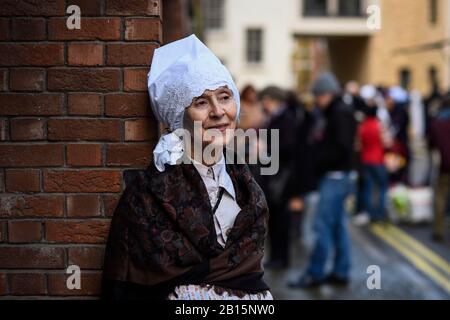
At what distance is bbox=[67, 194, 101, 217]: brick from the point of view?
2.85 meters

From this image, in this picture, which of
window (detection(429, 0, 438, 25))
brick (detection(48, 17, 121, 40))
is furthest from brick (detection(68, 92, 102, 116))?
window (detection(429, 0, 438, 25))

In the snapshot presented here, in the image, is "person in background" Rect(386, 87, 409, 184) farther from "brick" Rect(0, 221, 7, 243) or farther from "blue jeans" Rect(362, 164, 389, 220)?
"brick" Rect(0, 221, 7, 243)

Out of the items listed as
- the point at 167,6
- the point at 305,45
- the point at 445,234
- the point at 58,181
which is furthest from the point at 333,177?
the point at 305,45

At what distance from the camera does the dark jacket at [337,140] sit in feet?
21.6

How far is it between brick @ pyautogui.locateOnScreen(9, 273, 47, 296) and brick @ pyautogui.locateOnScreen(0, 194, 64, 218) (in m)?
0.26

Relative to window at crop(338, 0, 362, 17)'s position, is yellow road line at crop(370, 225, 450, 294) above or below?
below

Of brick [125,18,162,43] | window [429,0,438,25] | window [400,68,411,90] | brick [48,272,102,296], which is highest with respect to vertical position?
window [429,0,438,25]

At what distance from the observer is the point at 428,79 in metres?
29.7

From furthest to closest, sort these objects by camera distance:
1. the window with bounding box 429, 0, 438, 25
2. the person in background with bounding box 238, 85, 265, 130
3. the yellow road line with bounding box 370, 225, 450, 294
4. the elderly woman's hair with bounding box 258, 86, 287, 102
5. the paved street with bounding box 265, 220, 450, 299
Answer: the window with bounding box 429, 0, 438, 25, the elderly woman's hair with bounding box 258, 86, 287, 102, the yellow road line with bounding box 370, 225, 450, 294, the person in background with bounding box 238, 85, 265, 130, the paved street with bounding box 265, 220, 450, 299

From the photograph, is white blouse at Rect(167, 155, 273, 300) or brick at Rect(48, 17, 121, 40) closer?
white blouse at Rect(167, 155, 273, 300)

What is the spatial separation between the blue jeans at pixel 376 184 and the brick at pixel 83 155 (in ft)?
24.4

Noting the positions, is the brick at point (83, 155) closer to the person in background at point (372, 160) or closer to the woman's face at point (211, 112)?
the woman's face at point (211, 112)

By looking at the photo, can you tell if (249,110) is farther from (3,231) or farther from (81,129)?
(3,231)
